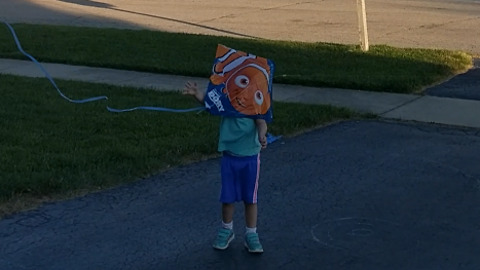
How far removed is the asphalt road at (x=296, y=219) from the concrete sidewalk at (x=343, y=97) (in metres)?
1.50

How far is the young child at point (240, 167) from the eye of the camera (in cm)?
554

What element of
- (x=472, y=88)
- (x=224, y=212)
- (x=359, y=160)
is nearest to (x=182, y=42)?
(x=472, y=88)

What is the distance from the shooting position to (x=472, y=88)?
36.4ft

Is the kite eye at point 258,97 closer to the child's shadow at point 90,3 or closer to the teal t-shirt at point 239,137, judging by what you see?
the teal t-shirt at point 239,137

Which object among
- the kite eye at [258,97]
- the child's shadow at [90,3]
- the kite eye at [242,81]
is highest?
the kite eye at [242,81]

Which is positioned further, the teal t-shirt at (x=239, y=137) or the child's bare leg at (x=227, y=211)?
the child's bare leg at (x=227, y=211)

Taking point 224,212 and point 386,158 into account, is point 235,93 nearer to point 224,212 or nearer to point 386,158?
point 224,212

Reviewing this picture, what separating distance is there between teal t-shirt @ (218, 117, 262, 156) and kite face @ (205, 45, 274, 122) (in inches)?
3.1

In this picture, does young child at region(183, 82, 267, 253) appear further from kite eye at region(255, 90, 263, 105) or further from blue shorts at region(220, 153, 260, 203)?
kite eye at region(255, 90, 263, 105)

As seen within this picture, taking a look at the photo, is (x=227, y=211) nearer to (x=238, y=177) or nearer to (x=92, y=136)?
(x=238, y=177)

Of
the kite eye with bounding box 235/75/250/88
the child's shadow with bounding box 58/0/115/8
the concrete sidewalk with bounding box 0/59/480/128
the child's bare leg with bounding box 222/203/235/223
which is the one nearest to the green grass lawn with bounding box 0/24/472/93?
the concrete sidewalk with bounding box 0/59/480/128

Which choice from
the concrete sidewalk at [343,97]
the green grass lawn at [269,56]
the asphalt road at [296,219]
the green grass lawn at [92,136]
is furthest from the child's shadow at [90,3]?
the asphalt road at [296,219]

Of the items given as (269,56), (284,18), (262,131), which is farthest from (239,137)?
(284,18)

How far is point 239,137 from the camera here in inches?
218
